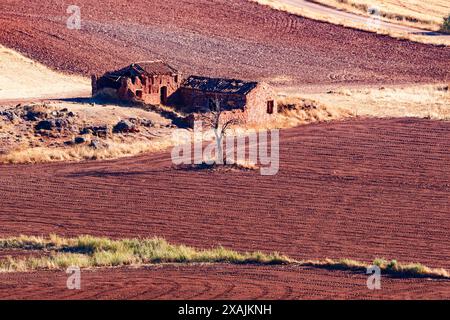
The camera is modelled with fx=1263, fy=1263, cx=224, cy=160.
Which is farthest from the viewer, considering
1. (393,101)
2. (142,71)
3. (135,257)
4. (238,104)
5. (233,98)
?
(393,101)

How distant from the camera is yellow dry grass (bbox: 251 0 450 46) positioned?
257 feet

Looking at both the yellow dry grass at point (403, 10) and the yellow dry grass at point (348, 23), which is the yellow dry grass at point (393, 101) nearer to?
the yellow dry grass at point (348, 23)

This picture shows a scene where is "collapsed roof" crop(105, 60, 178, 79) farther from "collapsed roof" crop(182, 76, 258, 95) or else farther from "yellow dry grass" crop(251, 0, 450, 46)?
"yellow dry grass" crop(251, 0, 450, 46)

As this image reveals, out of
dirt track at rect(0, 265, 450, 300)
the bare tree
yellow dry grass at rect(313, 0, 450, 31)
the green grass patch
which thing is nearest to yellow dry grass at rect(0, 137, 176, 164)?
the bare tree

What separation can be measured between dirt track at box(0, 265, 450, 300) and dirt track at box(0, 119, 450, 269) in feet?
8.32

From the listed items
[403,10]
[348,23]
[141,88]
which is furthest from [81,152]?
[403,10]

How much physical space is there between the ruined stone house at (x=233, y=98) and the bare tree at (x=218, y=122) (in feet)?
0.68

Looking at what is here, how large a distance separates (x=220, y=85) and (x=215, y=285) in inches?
941

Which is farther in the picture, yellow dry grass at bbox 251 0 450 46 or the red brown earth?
yellow dry grass at bbox 251 0 450 46

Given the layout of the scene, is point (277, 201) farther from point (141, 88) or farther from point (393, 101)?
point (393, 101)

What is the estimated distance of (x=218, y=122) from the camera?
161 ft

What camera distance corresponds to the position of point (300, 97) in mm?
57906

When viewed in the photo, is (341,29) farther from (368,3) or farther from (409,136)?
(409,136)
